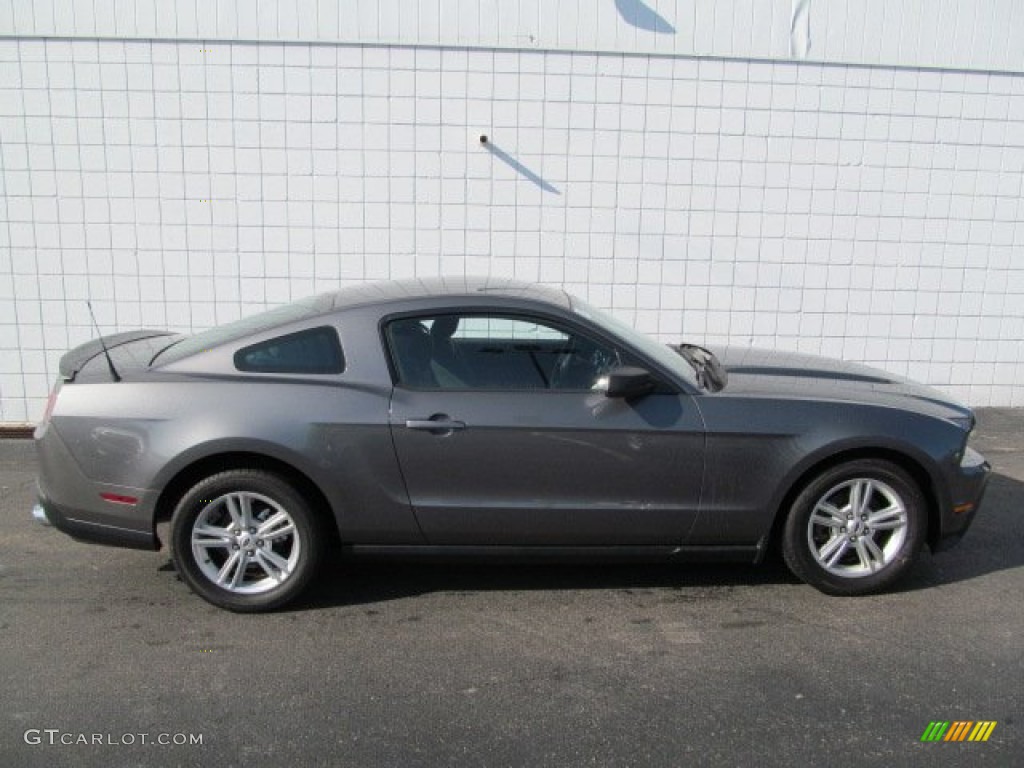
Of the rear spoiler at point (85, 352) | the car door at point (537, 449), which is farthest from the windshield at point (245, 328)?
the car door at point (537, 449)

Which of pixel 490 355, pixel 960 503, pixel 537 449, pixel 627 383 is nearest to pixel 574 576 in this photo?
pixel 537 449

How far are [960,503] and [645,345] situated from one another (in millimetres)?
1667

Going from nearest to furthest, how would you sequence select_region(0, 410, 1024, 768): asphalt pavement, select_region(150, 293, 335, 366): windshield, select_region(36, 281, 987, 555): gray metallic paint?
select_region(0, 410, 1024, 768): asphalt pavement < select_region(36, 281, 987, 555): gray metallic paint < select_region(150, 293, 335, 366): windshield

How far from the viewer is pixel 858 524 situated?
401 centimetres

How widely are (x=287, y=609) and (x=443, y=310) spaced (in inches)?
61.8

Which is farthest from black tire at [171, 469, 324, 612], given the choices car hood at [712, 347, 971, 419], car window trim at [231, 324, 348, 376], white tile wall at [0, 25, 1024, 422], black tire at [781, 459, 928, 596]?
white tile wall at [0, 25, 1024, 422]

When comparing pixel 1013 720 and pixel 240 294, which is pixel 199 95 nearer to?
pixel 240 294

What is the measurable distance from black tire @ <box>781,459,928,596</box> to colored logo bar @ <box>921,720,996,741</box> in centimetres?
99

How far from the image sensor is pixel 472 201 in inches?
287

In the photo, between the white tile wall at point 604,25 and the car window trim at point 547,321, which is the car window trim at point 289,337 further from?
the white tile wall at point 604,25

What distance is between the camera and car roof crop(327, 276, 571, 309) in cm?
408

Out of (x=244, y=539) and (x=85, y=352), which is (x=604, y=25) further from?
(x=244, y=539)

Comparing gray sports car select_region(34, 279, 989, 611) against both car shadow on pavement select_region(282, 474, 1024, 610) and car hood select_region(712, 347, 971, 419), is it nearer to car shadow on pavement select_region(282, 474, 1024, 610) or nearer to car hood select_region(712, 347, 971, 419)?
car hood select_region(712, 347, 971, 419)

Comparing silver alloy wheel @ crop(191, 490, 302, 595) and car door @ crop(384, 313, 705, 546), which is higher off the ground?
car door @ crop(384, 313, 705, 546)
